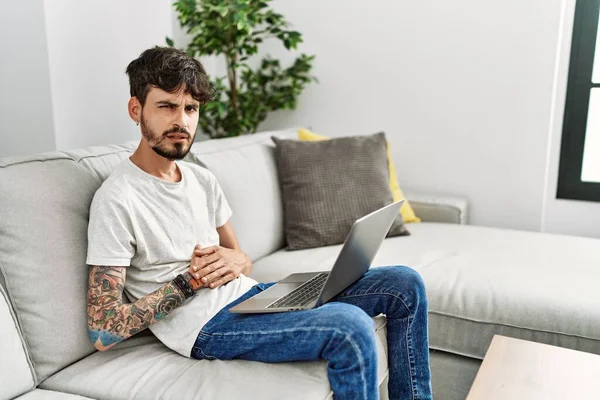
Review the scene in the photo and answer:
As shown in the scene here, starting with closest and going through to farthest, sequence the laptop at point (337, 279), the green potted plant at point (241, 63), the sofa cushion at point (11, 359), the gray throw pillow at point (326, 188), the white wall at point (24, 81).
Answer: the sofa cushion at point (11, 359) → the laptop at point (337, 279) → the white wall at point (24, 81) → the gray throw pillow at point (326, 188) → the green potted plant at point (241, 63)

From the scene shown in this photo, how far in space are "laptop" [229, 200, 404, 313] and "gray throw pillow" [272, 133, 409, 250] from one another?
2.15 ft

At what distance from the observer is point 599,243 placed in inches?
89.3

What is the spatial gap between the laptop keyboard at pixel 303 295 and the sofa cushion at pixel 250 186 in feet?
1.69

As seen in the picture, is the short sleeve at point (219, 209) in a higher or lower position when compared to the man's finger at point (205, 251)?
higher

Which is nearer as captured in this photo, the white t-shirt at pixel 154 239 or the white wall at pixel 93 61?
the white t-shirt at pixel 154 239

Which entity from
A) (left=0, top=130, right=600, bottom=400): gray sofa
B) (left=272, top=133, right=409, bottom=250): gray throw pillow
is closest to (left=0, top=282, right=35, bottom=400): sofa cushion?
(left=0, top=130, right=600, bottom=400): gray sofa

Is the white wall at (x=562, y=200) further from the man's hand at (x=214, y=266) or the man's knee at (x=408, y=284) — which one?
the man's hand at (x=214, y=266)

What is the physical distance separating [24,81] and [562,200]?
2.38 metres

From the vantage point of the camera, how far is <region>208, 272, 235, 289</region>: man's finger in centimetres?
144

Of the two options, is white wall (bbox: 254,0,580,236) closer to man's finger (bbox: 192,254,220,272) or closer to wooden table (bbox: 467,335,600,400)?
wooden table (bbox: 467,335,600,400)

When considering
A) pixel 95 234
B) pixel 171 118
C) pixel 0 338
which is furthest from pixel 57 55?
pixel 0 338

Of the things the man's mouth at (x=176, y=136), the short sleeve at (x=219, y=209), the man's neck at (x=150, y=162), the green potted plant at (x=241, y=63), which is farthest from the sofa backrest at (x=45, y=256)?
the green potted plant at (x=241, y=63)

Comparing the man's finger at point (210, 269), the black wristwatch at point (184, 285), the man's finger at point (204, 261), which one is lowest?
the black wristwatch at point (184, 285)

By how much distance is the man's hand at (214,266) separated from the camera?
4.61ft
